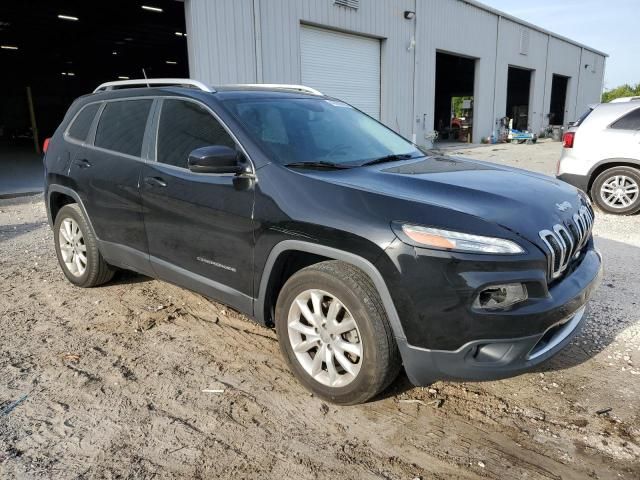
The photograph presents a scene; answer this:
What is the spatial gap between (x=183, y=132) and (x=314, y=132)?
941mm

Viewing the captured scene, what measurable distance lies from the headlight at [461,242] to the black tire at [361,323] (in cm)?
39

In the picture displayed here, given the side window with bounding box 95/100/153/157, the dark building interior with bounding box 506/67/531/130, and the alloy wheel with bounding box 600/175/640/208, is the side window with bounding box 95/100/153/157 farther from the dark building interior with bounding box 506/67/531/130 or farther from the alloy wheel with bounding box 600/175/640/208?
the dark building interior with bounding box 506/67/531/130

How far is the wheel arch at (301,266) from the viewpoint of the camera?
2512 mm

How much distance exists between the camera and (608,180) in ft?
24.8

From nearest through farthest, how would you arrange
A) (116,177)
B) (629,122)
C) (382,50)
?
(116,177) < (629,122) < (382,50)

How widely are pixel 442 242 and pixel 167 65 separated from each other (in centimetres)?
3141

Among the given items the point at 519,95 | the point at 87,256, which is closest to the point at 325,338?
the point at 87,256

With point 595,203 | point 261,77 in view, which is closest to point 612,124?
point 595,203

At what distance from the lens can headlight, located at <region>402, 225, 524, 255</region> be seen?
2.38 meters

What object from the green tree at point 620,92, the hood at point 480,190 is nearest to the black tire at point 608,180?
the hood at point 480,190

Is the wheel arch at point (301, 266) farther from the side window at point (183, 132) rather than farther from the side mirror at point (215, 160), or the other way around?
the side window at point (183, 132)

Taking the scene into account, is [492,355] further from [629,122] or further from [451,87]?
[451,87]

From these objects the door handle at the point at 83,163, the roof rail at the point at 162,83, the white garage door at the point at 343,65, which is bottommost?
the door handle at the point at 83,163

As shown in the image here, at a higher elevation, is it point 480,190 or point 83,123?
point 83,123
